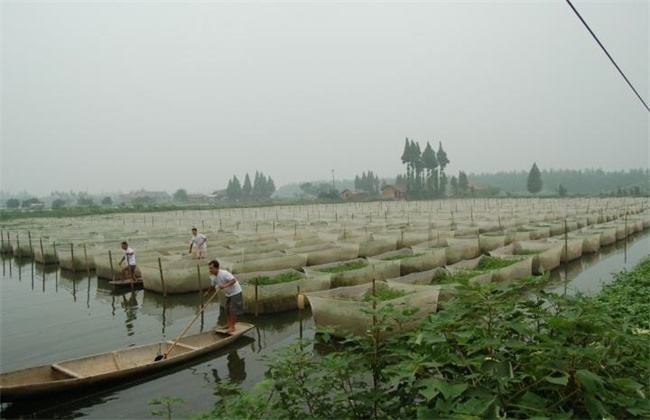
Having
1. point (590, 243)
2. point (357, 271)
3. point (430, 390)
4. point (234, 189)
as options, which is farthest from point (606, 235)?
point (234, 189)

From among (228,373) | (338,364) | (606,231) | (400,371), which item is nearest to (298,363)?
(338,364)

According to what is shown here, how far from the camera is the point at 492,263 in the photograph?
15.7m

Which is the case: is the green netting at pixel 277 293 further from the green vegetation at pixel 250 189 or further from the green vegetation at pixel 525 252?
the green vegetation at pixel 250 189

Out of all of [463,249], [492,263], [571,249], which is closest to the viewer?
[492,263]

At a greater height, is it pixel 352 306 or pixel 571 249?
pixel 352 306

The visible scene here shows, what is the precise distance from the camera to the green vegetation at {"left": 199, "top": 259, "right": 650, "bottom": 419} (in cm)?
300

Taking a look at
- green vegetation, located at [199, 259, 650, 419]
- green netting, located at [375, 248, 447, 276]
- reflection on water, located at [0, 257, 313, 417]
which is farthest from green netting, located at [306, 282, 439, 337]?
green vegetation, located at [199, 259, 650, 419]

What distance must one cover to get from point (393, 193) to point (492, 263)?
8334cm

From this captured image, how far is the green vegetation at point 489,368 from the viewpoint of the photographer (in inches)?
118

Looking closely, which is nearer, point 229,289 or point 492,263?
point 229,289

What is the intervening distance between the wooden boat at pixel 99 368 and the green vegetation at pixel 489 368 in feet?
15.4

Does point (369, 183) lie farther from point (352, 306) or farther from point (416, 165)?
point (352, 306)

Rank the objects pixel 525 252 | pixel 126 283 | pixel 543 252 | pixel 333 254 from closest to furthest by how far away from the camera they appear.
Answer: pixel 126 283 → pixel 543 252 → pixel 525 252 → pixel 333 254

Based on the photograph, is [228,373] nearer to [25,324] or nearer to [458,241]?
[25,324]
